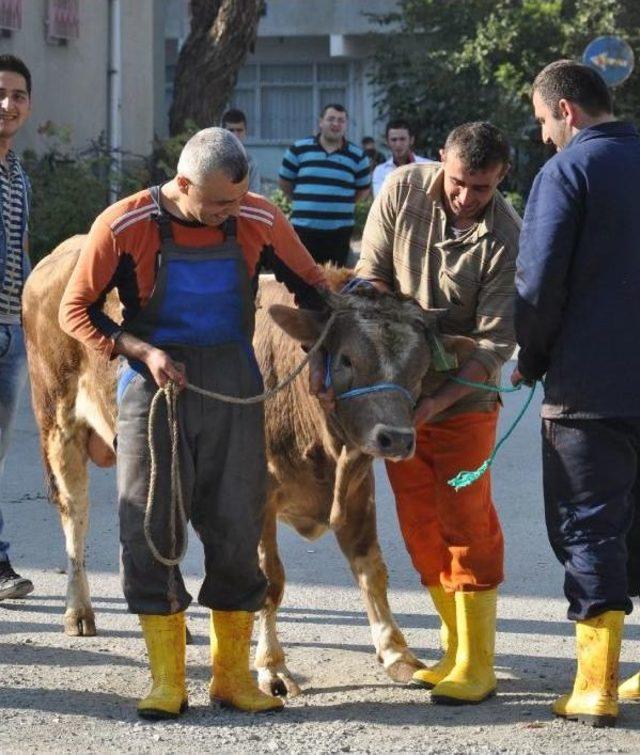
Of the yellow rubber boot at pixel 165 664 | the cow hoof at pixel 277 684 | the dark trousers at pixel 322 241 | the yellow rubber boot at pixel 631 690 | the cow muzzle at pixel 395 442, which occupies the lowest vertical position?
the cow hoof at pixel 277 684

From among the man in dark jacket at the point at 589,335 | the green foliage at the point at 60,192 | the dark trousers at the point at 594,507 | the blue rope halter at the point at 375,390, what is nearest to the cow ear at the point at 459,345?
the blue rope halter at the point at 375,390

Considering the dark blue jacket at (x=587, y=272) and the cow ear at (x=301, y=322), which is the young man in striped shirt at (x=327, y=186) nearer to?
the cow ear at (x=301, y=322)

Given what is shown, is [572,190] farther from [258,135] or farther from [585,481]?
[258,135]

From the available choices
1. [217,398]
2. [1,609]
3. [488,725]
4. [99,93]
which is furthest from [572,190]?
[99,93]

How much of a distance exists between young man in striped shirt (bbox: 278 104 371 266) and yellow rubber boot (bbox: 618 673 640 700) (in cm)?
847

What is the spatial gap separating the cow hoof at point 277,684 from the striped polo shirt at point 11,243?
2.09 metres

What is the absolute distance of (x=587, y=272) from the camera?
526cm

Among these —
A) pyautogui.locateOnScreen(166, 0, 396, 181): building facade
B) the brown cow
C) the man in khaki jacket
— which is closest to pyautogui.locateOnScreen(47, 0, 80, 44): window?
the brown cow

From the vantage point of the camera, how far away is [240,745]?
518 centimetres

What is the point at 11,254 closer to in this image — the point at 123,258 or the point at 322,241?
the point at 123,258

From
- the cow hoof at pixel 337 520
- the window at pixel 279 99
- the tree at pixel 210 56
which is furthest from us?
the window at pixel 279 99

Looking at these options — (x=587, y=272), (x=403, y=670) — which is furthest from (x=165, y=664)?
(x=587, y=272)

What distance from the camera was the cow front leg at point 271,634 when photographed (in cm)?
595

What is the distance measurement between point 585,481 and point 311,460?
121cm
